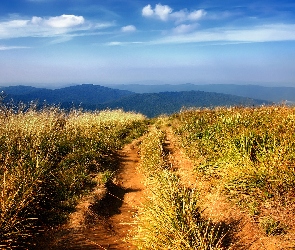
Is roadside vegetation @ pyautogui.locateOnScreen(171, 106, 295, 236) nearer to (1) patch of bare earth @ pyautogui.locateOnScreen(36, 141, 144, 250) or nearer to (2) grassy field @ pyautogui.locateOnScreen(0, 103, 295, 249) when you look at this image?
(2) grassy field @ pyautogui.locateOnScreen(0, 103, 295, 249)

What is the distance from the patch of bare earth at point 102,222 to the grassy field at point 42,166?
17.0 inches

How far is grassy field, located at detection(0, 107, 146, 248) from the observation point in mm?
6465

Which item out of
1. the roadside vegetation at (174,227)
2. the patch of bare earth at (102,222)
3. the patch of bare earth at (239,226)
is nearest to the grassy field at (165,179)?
the roadside vegetation at (174,227)

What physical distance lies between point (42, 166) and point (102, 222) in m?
2.86

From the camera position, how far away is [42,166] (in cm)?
901

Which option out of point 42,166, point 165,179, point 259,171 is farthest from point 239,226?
point 42,166

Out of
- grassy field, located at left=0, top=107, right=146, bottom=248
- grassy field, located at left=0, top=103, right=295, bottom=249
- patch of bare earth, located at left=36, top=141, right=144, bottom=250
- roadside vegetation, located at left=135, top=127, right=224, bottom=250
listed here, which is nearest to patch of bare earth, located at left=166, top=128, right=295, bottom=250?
grassy field, located at left=0, top=103, right=295, bottom=249

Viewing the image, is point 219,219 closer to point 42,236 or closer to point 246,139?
point 246,139

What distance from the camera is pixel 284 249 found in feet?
17.0

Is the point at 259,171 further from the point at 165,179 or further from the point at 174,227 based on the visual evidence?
the point at 174,227

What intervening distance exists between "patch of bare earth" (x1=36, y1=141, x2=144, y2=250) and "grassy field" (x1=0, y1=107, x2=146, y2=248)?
433 millimetres

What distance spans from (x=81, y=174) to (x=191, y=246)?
6.03m

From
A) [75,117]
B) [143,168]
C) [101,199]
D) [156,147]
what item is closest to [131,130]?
[75,117]

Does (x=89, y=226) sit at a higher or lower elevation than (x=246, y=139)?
lower
